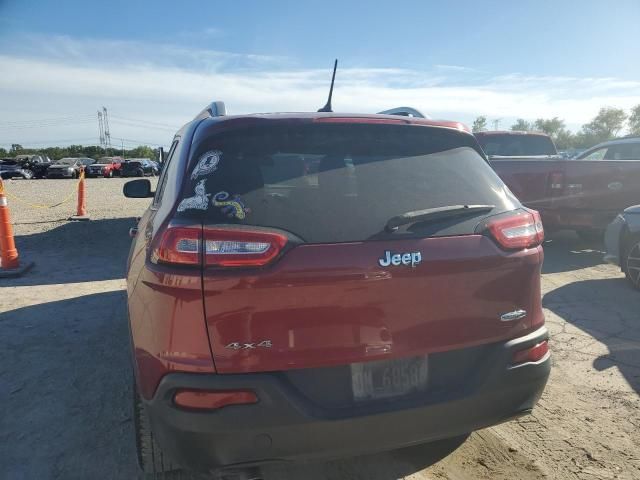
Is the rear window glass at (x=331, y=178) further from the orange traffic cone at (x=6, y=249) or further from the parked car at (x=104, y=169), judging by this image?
the parked car at (x=104, y=169)

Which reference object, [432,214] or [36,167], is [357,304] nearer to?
[432,214]

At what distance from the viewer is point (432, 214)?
82.9 inches

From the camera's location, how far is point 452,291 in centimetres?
206

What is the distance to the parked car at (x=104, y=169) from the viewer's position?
4075 cm

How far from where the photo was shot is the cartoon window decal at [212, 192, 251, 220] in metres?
1.91

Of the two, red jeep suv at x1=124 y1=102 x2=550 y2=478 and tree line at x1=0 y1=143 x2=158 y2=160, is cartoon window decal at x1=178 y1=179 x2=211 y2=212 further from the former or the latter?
tree line at x1=0 y1=143 x2=158 y2=160

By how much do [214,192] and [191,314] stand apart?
0.50 m

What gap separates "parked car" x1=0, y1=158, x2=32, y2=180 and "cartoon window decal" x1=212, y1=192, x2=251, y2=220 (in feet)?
130

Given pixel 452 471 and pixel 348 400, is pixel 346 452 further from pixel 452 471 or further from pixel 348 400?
pixel 452 471

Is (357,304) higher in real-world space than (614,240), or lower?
higher

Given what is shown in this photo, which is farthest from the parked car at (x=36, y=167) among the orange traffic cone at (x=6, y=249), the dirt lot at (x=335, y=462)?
the dirt lot at (x=335, y=462)

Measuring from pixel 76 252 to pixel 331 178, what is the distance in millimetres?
7592

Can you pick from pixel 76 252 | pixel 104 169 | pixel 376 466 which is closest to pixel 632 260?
pixel 376 466

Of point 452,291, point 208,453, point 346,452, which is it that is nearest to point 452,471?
point 346,452
